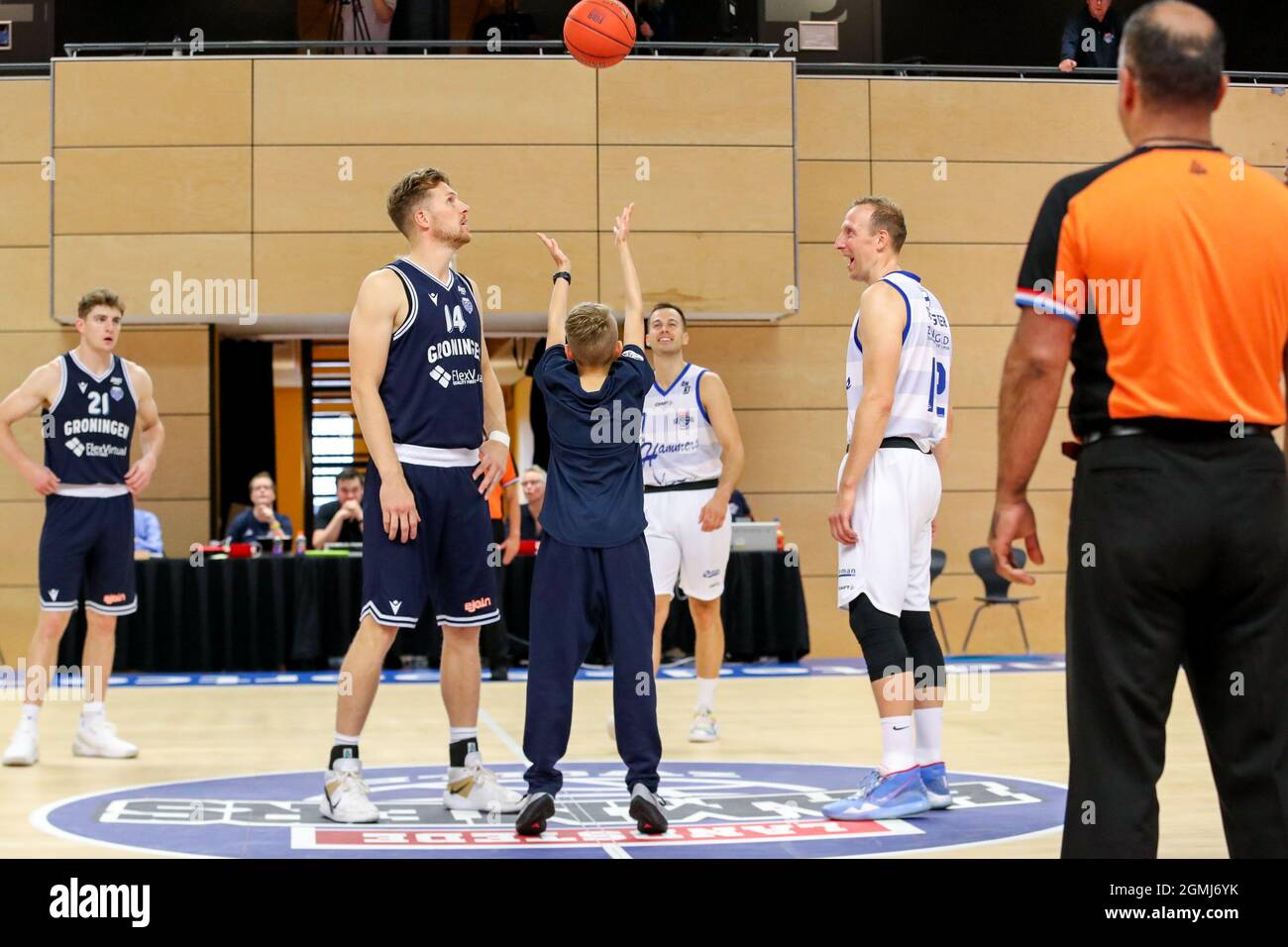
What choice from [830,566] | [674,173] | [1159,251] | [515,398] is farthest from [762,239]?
[1159,251]

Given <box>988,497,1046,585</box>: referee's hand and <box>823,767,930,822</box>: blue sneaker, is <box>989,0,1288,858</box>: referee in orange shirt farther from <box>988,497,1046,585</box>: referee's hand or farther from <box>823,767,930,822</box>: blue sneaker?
<box>823,767,930,822</box>: blue sneaker

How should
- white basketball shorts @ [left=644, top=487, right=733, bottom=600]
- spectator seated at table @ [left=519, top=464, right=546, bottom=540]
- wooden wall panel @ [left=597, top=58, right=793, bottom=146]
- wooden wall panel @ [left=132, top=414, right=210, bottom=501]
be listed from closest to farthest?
white basketball shorts @ [left=644, top=487, right=733, bottom=600], spectator seated at table @ [left=519, top=464, right=546, bottom=540], wooden wall panel @ [left=597, top=58, right=793, bottom=146], wooden wall panel @ [left=132, top=414, right=210, bottom=501]

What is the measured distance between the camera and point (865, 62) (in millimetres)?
14844

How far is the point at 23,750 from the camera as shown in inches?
256

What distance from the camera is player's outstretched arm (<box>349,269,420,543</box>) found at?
4.91m

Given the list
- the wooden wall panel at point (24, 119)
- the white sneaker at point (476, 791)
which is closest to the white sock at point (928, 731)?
the white sneaker at point (476, 791)

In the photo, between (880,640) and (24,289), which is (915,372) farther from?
(24,289)

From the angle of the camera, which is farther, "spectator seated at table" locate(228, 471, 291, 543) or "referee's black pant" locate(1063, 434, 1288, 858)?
"spectator seated at table" locate(228, 471, 291, 543)

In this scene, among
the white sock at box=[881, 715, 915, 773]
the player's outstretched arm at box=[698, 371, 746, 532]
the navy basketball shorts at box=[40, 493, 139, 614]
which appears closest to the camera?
the white sock at box=[881, 715, 915, 773]

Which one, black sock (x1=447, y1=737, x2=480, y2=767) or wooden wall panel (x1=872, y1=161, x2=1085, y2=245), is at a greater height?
Answer: wooden wall panel (x1=872, y1=161, x2=1085, y2=245)
